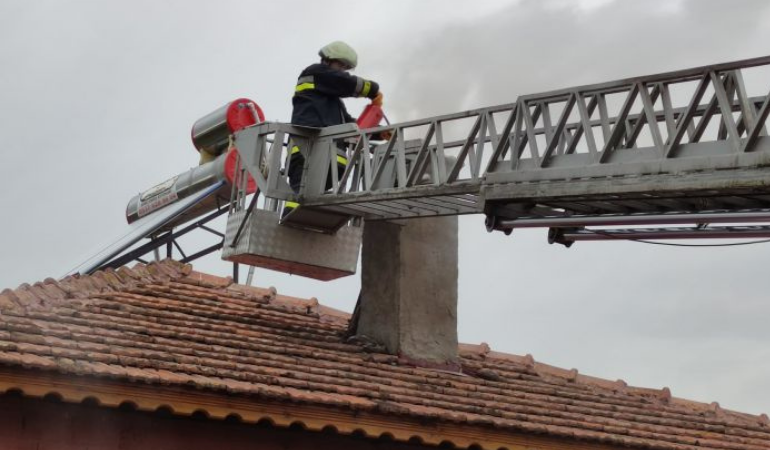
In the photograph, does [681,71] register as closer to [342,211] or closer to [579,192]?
[579,192]

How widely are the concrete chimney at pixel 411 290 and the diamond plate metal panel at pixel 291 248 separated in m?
0.22

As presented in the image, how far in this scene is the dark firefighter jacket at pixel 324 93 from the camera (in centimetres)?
1365

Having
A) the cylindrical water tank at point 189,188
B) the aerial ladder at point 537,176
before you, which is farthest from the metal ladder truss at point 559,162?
the cylindrical water tank at point 189,188

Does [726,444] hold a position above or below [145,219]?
below

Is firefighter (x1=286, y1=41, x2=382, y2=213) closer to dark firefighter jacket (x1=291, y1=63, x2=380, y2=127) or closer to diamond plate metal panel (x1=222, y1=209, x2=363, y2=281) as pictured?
dark firefighter jacket (x1=291, y1=63, x2=380, y2=127)

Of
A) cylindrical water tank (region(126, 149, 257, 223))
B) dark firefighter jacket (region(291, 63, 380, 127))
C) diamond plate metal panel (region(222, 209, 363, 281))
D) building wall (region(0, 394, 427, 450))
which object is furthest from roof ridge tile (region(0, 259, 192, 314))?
cylindrical water tank (region(126, 149, 257, 223))

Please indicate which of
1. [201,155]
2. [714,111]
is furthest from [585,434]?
[201,155]

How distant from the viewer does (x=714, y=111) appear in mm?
9086

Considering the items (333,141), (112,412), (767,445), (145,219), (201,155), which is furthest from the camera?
(145,219)

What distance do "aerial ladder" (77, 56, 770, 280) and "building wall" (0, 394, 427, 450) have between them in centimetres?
267

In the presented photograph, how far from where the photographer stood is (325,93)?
1376 cm

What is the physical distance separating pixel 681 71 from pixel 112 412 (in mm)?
5140

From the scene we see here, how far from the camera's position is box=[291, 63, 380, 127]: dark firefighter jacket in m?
13.6

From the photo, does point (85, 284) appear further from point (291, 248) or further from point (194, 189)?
point (194, 189)
